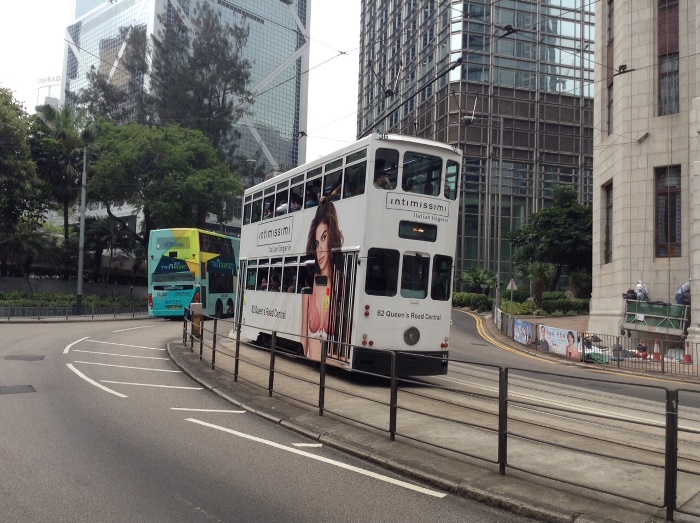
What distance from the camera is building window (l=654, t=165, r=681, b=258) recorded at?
25.4m

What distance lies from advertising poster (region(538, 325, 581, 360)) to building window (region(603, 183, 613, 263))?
21.7 feet

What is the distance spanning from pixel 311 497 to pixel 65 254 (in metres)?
46.0

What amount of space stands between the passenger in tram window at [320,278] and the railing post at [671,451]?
8387 millimetres

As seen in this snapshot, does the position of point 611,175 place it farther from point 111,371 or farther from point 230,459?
point 230,459

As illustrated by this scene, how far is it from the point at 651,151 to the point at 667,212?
2.64 meters

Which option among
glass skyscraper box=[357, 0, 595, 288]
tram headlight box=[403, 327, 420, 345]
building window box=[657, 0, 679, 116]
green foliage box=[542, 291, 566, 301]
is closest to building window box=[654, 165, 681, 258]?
building window box=[657, 0, 679, 116]

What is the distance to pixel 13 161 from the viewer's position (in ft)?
123

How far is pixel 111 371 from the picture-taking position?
44.3 ft

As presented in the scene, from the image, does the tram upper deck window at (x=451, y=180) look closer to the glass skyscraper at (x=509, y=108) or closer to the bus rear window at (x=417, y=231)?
the bus rear window at (x=417, y=231)

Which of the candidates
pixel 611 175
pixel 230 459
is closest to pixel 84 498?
pixel 230 459

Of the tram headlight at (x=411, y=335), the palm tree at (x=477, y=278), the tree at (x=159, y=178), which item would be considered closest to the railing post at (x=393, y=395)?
the tram headlight at (x=411, y=335)

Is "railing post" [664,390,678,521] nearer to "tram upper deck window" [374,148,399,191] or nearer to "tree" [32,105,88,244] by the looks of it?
"tram upper deck window" [374,148,399,191]

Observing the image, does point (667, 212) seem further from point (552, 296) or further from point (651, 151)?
point (552, 296)

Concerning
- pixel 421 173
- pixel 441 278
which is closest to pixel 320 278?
pixel 441 278
